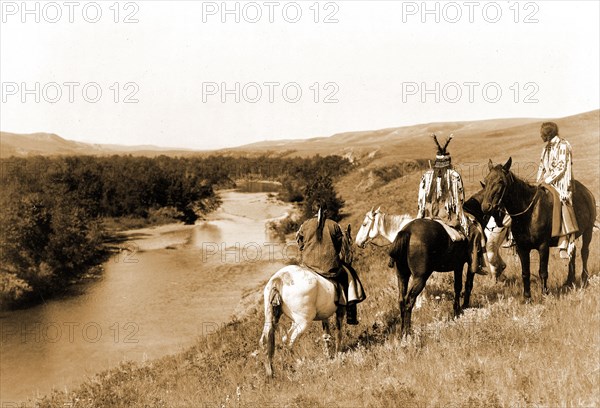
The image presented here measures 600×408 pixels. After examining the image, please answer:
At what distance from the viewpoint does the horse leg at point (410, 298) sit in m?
7.84

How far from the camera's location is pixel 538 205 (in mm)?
8297

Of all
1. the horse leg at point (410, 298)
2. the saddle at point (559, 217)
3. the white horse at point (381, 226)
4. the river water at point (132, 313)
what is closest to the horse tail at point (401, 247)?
the horse leg at point (410, 298)

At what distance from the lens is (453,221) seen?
880 cm

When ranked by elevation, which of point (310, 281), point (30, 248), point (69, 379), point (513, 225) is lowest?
point (69, 379)

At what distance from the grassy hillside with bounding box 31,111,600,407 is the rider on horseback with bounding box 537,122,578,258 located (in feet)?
2.79

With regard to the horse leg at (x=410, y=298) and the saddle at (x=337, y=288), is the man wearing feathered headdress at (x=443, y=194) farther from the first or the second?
the saddle at (x=337, y=288)

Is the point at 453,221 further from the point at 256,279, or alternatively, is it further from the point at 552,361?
the point at 256,279

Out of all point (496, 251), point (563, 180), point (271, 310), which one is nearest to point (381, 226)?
point (496, 251)

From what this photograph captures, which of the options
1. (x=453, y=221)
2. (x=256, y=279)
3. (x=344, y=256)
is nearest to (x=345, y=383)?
(x=344, y=256)

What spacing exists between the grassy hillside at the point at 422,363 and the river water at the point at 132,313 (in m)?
3.59

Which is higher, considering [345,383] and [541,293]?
[541,293]

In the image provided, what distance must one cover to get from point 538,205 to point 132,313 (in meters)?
16.7

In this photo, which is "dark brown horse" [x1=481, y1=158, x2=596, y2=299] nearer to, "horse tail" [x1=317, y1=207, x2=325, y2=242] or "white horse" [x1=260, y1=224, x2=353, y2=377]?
"horse tail" [x1=317, y1=207, x2=325, y2=242]

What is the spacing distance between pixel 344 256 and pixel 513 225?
289cm
